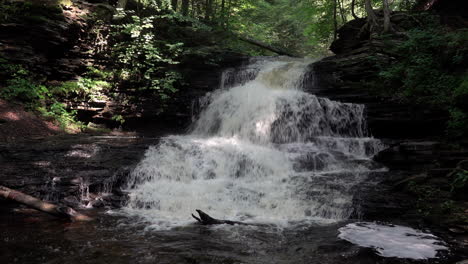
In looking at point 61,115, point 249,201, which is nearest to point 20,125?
point 61,115

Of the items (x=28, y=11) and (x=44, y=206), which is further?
(x=28, y=11)

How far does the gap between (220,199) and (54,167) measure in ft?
13.4

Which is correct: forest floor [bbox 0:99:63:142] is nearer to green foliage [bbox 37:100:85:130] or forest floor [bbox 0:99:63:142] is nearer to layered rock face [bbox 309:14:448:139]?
green foliage [bbox 37:100:85:130]

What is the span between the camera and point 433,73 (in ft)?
33.9

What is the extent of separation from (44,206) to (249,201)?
3.95m

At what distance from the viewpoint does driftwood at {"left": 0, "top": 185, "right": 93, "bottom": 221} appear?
5621 mm

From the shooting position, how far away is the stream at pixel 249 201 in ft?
14.3

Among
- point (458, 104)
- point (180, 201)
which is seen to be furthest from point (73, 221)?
point (458, 104)

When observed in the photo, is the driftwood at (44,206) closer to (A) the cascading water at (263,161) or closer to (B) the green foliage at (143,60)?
(A) the cascading water at (263,161)

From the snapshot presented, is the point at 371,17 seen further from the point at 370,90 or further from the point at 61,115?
the point at 61,115

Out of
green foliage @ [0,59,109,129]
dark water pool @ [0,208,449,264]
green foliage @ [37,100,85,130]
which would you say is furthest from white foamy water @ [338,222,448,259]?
green foliage @ [0,59,109,129]

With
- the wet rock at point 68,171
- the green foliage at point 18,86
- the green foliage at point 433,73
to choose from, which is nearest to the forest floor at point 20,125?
the green foliage at point 18,86

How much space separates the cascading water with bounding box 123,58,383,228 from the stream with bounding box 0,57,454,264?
0.09ft

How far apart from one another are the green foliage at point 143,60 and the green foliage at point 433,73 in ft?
27.8
